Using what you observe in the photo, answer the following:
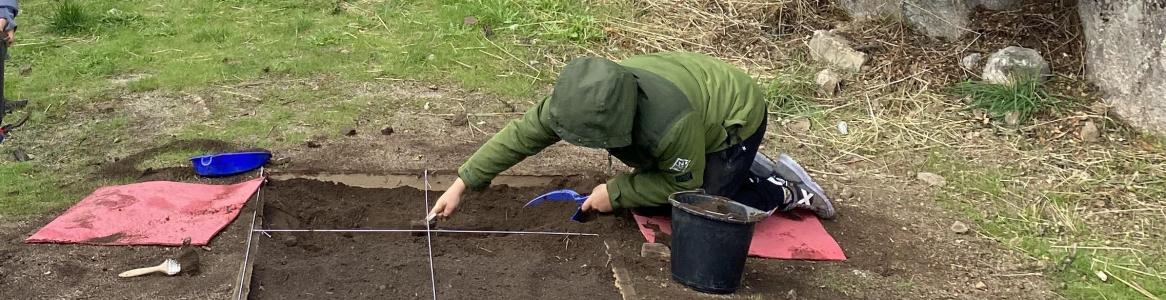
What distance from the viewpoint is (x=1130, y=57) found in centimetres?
557

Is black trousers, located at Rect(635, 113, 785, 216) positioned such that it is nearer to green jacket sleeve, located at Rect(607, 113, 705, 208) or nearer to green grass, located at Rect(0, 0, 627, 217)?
green jacket sleeve, located at Rect(607, 113, 705, 208)

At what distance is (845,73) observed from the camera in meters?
6.30

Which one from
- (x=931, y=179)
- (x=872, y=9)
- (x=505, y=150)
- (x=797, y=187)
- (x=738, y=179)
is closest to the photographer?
(x=505, y=150)

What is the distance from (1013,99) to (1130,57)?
619 mm

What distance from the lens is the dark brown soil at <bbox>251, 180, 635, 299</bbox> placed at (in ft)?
11.6

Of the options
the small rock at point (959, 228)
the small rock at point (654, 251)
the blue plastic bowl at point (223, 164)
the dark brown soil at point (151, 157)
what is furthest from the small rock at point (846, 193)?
the dark brown soil at point (151, 157)

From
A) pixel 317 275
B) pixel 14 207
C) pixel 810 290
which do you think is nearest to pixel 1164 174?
pixel 810 290

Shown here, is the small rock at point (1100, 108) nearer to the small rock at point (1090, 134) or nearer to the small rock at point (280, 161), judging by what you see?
the small rock at point (1090, 134)

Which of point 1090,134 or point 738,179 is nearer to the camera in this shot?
point 738,179

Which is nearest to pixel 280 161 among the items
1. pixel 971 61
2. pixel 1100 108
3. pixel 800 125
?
pixel 800 125

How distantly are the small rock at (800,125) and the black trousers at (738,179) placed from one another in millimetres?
1489

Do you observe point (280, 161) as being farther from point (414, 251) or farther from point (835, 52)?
point (835, 52)

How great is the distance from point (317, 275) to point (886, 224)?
7.93 ft

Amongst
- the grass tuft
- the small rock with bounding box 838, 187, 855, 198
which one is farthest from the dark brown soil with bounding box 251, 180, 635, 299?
the grass tuft
